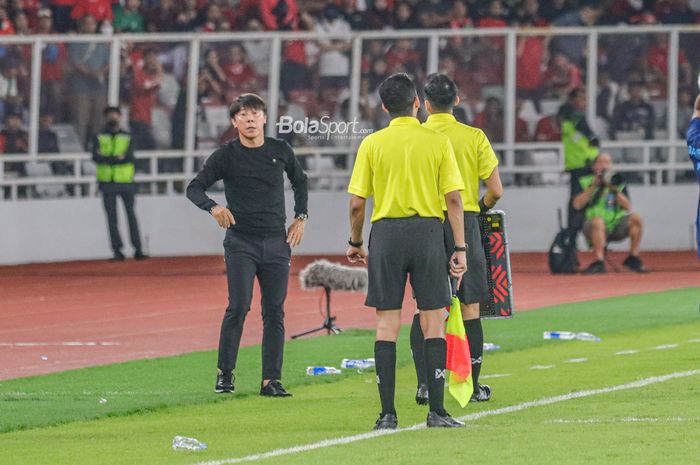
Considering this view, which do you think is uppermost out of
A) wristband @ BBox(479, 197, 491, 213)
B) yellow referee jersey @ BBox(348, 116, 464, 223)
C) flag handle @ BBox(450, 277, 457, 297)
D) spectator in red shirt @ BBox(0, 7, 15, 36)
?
spectator in red shirt @ BBox(0, 7, 15, 36)

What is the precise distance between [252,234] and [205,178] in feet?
1.58

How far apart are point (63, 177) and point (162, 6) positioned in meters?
4.08

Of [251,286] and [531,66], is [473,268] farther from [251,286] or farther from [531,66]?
[531,66]

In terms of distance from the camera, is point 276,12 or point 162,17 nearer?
point 276,12

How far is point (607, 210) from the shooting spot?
2597 centimetres

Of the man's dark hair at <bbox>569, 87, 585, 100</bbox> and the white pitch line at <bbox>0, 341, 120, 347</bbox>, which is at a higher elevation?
the man's dark hair at <bbox>569, 87, 585, 100</bbox>

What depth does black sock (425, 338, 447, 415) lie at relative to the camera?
413 inches

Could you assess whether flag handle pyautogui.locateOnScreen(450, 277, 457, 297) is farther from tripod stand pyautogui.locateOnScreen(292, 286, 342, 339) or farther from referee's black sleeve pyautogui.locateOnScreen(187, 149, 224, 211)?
tripod stand pyautogui.locateOnScreen(292, 286, 342, 339)

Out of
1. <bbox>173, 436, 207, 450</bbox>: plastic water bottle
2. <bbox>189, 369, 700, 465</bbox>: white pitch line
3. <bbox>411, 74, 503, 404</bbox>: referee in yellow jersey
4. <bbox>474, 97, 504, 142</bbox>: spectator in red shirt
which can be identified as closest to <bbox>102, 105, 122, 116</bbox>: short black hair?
<bbox>474, 97, 504, 142</bbox>: spectator in red shirt

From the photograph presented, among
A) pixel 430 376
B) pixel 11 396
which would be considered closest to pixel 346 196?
pixel 11 396

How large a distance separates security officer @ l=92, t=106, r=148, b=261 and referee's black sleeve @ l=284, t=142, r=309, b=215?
54.5ft

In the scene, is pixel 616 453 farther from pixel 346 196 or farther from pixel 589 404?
pixel 346 196

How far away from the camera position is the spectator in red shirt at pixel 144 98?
29.8 metres

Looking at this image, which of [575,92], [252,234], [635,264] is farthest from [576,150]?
[252,234]
